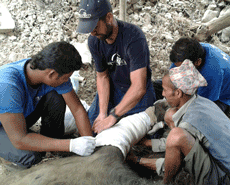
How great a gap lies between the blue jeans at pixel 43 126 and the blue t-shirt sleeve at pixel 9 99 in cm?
40

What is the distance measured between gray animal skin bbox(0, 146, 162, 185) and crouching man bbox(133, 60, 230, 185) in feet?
0.91

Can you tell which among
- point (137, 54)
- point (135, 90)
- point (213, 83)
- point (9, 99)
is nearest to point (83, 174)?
point (9, 99)

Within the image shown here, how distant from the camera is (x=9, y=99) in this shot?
52.6 inches

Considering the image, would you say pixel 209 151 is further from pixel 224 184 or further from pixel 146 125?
pixel 146 125

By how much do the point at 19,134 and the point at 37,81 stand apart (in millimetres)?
400

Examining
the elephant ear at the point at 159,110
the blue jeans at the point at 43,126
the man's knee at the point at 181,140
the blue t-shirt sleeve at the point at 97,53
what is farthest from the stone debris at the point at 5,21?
the man's knee at the point at 181,140

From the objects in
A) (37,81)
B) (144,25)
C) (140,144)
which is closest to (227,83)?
(140,144)

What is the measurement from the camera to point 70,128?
2.11 metres

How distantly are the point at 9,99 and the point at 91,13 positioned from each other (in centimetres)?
90

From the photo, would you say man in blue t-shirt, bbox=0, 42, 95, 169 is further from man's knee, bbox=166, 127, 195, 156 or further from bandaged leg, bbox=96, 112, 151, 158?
man's knee, bbox=166, 127, 195, 156

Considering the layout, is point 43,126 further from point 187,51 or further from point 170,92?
point 187,51

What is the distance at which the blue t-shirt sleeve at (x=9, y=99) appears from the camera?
1.33 m

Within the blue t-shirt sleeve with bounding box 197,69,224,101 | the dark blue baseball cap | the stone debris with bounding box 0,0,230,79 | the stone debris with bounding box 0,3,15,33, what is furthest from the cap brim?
the stone debris with bounding box 0,3,15,33

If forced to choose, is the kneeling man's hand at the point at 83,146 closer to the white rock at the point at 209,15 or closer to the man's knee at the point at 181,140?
the man's knee at the point at 181,140
